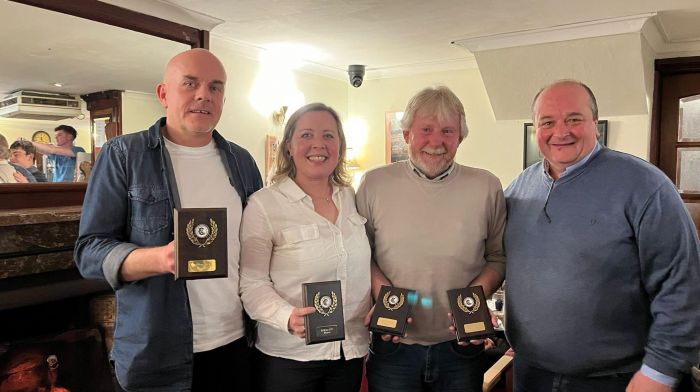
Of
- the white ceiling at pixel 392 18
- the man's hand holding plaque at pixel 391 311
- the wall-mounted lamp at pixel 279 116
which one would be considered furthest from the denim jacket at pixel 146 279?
the wall-mounted lamp at pixel 279 116

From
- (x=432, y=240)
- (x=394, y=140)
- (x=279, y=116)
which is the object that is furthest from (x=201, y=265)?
(x=394, y=140)

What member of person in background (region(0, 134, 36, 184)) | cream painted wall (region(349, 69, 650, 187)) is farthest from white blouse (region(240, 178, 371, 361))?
cream painted wall (region(349, 69, 650, 187))

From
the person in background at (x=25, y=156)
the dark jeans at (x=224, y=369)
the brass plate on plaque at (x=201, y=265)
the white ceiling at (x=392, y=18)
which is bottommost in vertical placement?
the dark jeans at (x=224, y=369)

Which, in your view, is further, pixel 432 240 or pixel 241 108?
pixel 241 108

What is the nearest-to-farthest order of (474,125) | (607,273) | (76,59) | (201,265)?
(201,265), (607,273), (76,59), (474,125)

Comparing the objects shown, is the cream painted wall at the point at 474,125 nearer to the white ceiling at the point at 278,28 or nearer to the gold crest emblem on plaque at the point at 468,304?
the white ceiling at the point at 278,28

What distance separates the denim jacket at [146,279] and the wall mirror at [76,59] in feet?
4.69

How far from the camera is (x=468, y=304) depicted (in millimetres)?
1562

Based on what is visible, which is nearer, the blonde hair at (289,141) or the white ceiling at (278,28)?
the blonde hair at (289,141)

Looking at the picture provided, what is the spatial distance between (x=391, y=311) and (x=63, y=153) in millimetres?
2009

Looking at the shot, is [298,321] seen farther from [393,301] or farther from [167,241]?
[167,241]

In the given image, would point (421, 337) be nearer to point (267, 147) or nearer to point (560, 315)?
point (560, 315)

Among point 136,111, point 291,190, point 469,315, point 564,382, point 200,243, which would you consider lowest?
point 564,382

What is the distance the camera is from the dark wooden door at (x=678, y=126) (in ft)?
13.6
